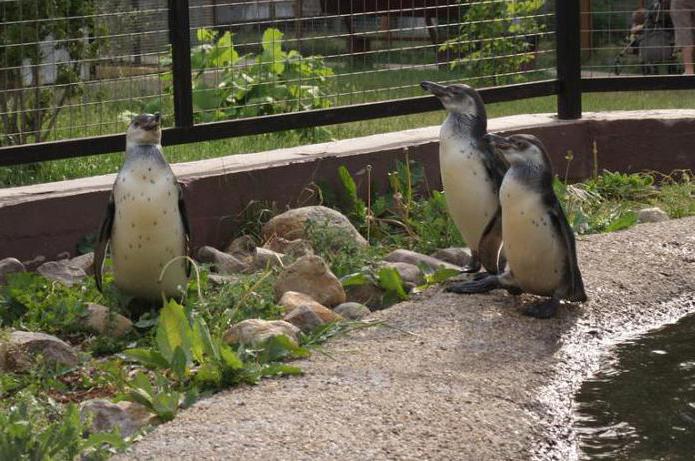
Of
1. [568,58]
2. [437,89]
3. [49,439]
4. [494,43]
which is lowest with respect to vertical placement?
[49,439]

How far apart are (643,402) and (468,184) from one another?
183 cm

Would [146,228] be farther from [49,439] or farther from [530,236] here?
[49,439]

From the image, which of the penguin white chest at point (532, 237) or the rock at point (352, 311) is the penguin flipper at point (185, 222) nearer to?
the rock at point (352, 311)

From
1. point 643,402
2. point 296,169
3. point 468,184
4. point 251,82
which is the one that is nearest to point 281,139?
point 251,82

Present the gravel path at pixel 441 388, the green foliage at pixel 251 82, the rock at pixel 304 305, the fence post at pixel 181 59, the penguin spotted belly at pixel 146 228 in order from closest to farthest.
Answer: the gravel path at pixel 441 388 → the rock at pixel 304 305 → the penguin spotted belly at pixel 146 228 → the fence post at pixel 181 59 → the green foliage at pixel 251 82

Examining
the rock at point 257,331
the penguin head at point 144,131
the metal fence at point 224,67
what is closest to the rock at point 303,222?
the metal fence at point 224,67

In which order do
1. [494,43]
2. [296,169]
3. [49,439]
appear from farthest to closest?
1. [494,43]
2. [296,169]
3. [49,439]

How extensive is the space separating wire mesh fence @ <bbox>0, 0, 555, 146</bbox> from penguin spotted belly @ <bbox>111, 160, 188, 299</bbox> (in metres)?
1.35

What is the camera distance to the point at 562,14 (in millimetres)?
9375

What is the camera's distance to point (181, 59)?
7.77 m

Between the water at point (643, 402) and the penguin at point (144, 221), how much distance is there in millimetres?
2009

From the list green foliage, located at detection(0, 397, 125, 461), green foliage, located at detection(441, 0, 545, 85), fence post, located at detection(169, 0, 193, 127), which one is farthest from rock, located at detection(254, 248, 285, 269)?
green foliage, located at detection(441, 0, 545, 85)

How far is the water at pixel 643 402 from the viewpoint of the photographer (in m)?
4.71

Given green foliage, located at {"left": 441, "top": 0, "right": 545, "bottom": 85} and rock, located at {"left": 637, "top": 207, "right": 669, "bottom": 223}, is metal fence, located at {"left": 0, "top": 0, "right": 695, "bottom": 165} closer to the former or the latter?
green foliage, located at {"left": 441, "top": 0, "right": 545, "bottom": 85}
